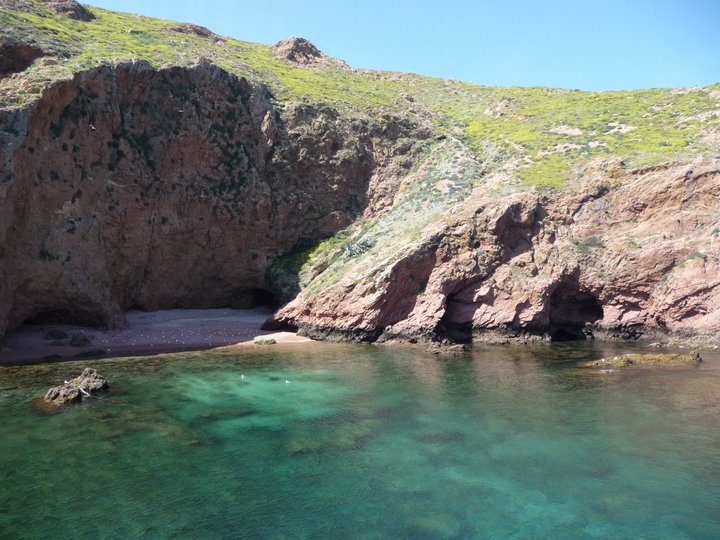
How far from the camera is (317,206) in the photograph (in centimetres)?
4681

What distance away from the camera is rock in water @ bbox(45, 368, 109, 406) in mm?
19356

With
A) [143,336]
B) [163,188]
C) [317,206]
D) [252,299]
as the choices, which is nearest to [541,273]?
[317,206]

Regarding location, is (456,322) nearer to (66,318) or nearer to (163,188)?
(163,188)

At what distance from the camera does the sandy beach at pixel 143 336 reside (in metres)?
Result: 28.9

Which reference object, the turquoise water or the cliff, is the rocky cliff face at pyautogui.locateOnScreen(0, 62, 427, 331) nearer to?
the cliff

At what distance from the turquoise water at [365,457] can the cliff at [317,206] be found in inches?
404

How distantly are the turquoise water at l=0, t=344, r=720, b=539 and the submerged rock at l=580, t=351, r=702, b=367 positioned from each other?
2.07 metres

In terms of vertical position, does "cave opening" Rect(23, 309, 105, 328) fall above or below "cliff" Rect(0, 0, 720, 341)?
below

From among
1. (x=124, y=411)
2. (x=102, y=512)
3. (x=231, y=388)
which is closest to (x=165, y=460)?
Result: (x=102, y=512)

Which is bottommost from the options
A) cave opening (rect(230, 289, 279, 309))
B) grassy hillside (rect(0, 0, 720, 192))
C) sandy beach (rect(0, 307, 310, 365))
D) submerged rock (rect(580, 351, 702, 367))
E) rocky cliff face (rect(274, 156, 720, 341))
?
sandy beach (rect(0, 307, 310, 365))

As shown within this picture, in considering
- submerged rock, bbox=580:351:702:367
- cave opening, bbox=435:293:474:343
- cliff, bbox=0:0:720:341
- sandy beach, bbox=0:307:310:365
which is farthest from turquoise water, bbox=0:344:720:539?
cave opening, bbox=435:293:474:343

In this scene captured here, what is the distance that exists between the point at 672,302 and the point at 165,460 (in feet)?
107

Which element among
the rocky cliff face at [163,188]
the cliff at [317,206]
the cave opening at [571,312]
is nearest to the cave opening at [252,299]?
the rocky cliff face at [163,188]

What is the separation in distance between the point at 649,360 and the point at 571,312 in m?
11.2
